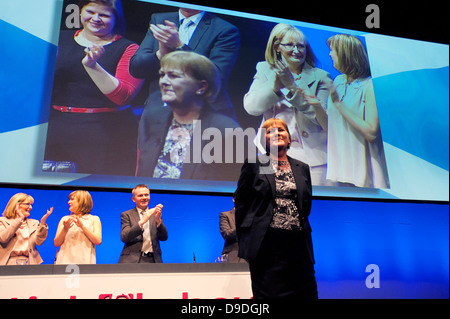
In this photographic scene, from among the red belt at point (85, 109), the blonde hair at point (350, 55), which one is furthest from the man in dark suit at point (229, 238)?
the blonde hair at point (350, 55)

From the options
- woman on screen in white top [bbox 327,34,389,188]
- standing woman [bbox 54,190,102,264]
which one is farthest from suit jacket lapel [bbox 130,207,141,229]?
woman on screen in white top [bbox 327,34,389,188]

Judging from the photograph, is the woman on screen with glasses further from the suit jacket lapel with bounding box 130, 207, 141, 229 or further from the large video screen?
the suit jacket lapel with bounding box 130, 207, 141, 229

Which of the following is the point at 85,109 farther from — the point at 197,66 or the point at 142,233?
the point at 142,233

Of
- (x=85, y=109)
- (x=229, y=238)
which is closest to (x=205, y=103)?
(x=85, y=109)

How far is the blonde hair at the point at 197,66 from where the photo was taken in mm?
3982

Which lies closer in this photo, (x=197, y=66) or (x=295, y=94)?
(x=197, y=66)

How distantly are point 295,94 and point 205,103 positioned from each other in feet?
3.27

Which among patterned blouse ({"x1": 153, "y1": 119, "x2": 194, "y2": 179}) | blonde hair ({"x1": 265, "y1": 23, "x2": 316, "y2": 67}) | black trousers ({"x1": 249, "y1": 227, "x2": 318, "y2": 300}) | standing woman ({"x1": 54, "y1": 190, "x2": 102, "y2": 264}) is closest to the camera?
black trousers ({"x1": 249, "y1": 227, "x2": 318, "y2": 300})

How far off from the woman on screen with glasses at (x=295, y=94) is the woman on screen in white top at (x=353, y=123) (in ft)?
0.38

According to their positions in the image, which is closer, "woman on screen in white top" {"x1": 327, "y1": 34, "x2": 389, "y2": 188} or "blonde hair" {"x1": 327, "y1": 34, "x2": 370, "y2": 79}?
"woman on screen in white top" {"x1": 327, "y1": 34, "x2": 389, "y2": 188}

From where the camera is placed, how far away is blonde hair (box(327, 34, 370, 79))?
4.53m

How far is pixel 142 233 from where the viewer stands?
10.3 feet

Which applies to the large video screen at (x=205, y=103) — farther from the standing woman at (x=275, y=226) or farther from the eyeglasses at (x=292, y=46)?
the standing woman at (x=275, y=226)

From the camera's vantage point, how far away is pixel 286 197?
1.88 metres
